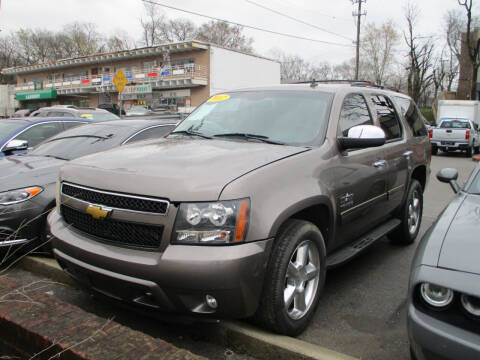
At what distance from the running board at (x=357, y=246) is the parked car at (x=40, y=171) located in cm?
233

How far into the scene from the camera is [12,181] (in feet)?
13.5

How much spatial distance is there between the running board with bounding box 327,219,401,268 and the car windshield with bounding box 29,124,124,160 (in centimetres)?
302

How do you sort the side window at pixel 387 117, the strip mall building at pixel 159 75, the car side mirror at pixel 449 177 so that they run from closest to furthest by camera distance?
the car side mirror at pixel 449 177 → the side window at pixel 387 117 → the strip mall building at pixel 159 75

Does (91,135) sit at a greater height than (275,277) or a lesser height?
greater

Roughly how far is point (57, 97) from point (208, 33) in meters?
22.8

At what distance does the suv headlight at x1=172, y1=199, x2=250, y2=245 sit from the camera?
7.86ft

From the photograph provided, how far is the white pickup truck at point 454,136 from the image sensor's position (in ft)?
61.1

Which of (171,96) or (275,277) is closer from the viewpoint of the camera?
(275,277)

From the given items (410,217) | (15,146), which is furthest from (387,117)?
(15,146)

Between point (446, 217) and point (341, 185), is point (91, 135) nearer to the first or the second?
point (341, 185)

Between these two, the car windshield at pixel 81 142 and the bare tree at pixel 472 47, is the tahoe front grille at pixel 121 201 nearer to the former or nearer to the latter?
the car windshield at pixel 81 142

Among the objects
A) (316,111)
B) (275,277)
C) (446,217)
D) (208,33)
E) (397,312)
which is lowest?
(397,312)

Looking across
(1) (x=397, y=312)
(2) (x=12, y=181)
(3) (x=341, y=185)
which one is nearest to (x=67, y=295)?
(2) (x=12, y=181)

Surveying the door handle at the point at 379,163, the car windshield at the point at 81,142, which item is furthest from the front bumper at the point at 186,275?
the car windshield at the point at 81,142
